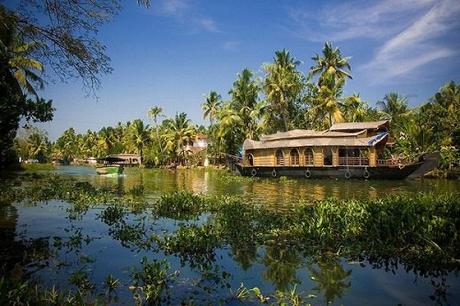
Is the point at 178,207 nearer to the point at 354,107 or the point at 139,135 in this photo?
the point at 354,107

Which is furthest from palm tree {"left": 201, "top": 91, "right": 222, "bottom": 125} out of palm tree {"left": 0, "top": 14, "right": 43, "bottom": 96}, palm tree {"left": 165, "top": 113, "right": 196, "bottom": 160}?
palm tree {"left": 0, "top": 14, "right": 43, "bottom": 96}

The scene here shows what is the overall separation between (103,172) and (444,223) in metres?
40.9

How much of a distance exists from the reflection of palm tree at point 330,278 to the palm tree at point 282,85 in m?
39.0

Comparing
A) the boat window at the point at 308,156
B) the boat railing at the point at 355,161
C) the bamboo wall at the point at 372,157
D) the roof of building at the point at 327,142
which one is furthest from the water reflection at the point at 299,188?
the boat window at the point at 308,156

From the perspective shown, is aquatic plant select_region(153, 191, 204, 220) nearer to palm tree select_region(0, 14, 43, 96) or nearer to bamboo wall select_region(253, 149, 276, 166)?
palm tree select_region(0, 14, 43, 96)

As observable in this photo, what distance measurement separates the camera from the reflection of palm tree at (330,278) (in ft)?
20.6

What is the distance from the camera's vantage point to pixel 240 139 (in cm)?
5250

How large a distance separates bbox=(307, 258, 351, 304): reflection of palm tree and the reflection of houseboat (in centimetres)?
2610

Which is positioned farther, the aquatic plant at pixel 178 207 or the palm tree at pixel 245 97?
the palm tree at pixel 245 97

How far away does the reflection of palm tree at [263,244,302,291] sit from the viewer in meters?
6.84

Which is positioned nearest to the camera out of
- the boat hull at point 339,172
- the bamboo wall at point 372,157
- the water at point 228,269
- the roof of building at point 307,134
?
the water at point 228,269

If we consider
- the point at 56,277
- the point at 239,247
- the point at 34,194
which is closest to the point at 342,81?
the point at 34,194

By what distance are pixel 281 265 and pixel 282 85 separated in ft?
129

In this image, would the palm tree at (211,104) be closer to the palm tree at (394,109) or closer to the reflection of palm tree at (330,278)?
the palm tree at (394,109)
